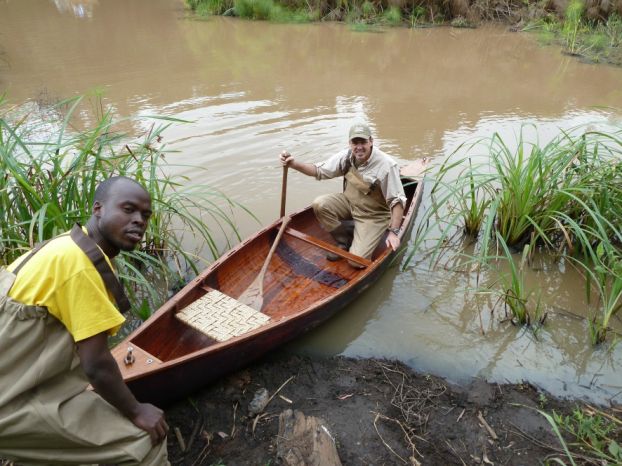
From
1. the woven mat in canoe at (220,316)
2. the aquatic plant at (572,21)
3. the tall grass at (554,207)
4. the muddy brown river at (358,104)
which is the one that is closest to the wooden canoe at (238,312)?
the woven mat in canoe at (220,316)

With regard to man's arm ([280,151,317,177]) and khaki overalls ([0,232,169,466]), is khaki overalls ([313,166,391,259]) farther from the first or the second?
khaki overalls ([0,232,169,466])

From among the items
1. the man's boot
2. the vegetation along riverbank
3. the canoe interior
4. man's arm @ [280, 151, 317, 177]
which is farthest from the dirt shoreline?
the vegetation along riverbank

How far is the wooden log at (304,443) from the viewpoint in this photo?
1.99 meters

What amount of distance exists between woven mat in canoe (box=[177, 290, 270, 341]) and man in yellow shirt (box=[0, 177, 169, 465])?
100 centimetres

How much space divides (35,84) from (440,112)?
6.63m

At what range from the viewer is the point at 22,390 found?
1.37 meters

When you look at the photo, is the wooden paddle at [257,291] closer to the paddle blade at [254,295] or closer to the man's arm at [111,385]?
the paddle blade at [254,295]

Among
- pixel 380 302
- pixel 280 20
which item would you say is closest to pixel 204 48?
pixel 280 20

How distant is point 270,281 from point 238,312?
27.8 inches

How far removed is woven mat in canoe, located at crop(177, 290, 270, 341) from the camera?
2611 millimetres

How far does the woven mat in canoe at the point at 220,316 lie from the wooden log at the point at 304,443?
638 millimetres

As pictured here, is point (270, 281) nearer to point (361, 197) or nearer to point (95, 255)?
point (361, 197)

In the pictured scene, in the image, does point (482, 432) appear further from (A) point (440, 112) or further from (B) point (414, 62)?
(B) point (414, 62)

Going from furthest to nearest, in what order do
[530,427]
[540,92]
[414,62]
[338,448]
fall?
[414,62]
[540,92]
[530,427]
[338,448]
